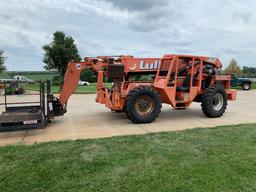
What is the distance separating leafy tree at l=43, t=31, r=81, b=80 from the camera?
1475 inches

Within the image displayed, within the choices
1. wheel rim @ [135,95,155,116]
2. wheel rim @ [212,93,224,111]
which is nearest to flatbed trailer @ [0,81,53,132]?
wheel rim @ [135,95,155,116]

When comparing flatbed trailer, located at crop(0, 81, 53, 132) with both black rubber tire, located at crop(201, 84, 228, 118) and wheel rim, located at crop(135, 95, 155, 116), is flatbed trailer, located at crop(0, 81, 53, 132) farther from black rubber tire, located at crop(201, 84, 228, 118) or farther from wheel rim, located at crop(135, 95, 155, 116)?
black rubber tire, located at crop(201, 84, 228, 118)

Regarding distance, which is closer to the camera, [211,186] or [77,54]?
[211,186]

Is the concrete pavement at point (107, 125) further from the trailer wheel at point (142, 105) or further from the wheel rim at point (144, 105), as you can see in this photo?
the wheel rim at point (144, 105)

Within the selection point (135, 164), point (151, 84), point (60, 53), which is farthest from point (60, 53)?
point (135, 164)

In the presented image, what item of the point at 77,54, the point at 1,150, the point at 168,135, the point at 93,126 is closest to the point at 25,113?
the point at 93,126

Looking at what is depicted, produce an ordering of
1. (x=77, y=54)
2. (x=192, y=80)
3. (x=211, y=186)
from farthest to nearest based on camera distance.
Result: 1. (x=77, y=54)
2. (x=192, y=80)
3. (x=211, y=186)

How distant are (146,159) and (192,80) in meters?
4.61

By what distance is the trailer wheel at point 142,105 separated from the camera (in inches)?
293

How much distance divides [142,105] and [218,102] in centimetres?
276

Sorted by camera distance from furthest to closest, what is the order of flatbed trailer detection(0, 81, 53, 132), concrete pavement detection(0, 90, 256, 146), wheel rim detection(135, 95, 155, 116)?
1. wheel rim detection(135, 95, 155, 116)
2. concrete pavement detection(0, 90, 256, 146)
3. flatbed trailer detection(0, 81, 53, 132)

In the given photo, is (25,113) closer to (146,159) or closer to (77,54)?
(146,159)

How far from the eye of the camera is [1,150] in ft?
16.3

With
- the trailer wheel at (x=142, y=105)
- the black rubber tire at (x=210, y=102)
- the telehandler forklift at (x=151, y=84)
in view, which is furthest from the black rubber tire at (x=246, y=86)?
the trailer wheel at (x=142, y=105)
